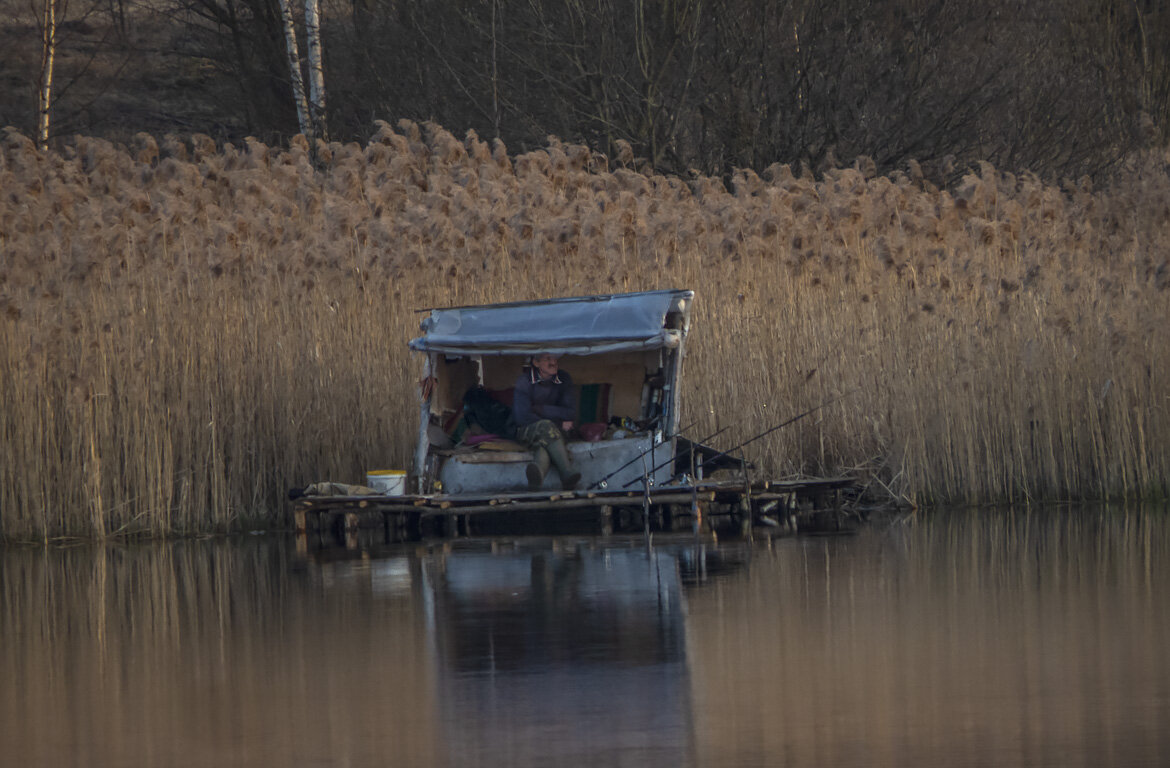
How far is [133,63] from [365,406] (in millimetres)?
24584

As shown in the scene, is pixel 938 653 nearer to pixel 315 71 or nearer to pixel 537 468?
pixel 537 468

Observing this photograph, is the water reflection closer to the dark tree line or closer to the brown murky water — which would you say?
the brown murky water

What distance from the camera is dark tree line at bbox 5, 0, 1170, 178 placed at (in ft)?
84.6

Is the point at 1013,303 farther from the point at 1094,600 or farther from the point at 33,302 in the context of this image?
the point at 33,302

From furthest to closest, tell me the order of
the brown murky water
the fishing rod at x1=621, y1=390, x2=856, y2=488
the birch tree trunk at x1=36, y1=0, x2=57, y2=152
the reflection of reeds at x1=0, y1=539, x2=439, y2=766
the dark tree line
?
1. the birch tree trunk at x1=36, y1=0, x2=57, y2=152
2. the dark tree line
3. the fishing rod at x1=621, y1=390, x2=856, y2=488
4. the reflection of reeds at x1=0, y1=539, x2=439, y2=766
5. the brown murky water

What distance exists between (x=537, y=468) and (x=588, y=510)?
1.17 m

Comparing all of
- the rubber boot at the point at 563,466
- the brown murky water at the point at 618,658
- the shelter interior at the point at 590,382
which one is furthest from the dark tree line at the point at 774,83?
the brown murky water at the point at 618,658

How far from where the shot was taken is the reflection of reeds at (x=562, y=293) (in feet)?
52.5

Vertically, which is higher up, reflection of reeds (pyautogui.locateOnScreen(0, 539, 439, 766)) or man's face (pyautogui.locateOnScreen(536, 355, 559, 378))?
man's face (pyautogui.locateOnScreen(536, 355, 559, 378))

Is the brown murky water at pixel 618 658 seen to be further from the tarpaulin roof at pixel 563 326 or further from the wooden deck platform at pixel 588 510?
the tarpaulin roof at pixel 563 326

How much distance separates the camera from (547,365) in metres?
16.1

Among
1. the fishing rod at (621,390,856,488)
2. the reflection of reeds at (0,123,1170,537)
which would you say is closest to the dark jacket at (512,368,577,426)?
the fishing rod at (621,390,856,488)

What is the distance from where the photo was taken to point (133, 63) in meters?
39.5

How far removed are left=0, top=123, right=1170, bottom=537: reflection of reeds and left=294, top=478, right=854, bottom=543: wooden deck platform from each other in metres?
0.66
